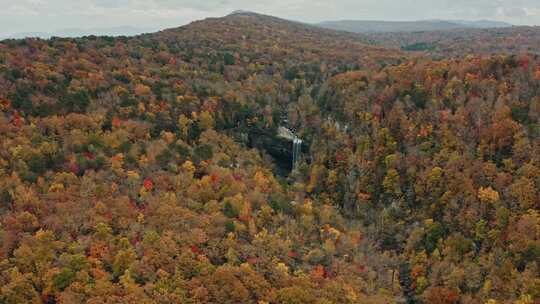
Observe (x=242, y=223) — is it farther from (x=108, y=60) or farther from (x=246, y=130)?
(x=108, y=60)

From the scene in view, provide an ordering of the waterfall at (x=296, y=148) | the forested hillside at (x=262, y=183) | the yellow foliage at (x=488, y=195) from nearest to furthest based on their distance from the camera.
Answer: the forested hillside at (x=262, y=183)
the yellow foliage at (x=488, y=195)
the waterfall at (x=296, y=148)

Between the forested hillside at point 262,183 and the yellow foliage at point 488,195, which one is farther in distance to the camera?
the yellow foliage at point 488,195

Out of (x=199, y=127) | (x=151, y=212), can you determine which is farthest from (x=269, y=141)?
(x=151, y=212)

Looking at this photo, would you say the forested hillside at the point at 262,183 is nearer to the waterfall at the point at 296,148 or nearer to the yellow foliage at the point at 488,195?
the yellow foliage at the point at 488,195

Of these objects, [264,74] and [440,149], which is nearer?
[440,149]

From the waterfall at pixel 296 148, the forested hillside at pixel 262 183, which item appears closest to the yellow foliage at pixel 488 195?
the forested hillside at pixel 262 183

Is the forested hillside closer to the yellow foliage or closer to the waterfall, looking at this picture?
the yellow foliage

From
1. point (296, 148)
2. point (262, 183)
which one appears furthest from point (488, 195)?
point (296, 148)

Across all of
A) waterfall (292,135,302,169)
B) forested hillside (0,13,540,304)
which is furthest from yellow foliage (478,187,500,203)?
waterfall (292,135,302,169)

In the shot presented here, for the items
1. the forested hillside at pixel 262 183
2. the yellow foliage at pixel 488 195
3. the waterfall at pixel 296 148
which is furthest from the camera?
the waterfall at pixel 296 148
